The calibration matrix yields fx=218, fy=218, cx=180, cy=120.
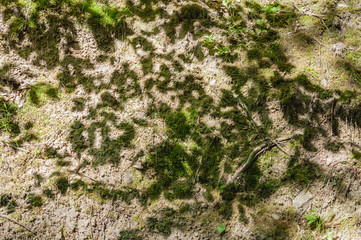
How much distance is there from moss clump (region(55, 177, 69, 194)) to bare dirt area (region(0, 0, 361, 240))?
16 mm

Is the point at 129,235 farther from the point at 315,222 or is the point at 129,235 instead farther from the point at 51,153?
the point at 315,222

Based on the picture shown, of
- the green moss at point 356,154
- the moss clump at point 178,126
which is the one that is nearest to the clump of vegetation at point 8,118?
the moss clump at point 178,126

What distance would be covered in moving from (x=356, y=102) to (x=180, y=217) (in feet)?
9.40

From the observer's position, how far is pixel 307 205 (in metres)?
2.78

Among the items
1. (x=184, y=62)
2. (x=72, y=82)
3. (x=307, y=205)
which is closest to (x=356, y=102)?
(x=307, y=205)

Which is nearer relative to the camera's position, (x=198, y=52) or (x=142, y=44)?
(x=198, y=52)

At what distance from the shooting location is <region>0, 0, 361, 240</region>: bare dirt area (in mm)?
2840

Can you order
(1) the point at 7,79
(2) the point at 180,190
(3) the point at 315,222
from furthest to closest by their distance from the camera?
(1) the point at 7,79
(2) the point at 180,190
(3) the point at 315,222

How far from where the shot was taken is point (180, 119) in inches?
128

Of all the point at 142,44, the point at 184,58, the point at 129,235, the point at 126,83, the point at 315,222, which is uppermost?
the point at 142,44

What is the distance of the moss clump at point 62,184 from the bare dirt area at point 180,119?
16 millimetres

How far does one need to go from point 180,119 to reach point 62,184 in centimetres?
196

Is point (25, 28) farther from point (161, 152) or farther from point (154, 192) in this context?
point (154, 192)

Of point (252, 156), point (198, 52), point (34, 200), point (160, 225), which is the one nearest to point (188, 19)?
point (198, 52)
